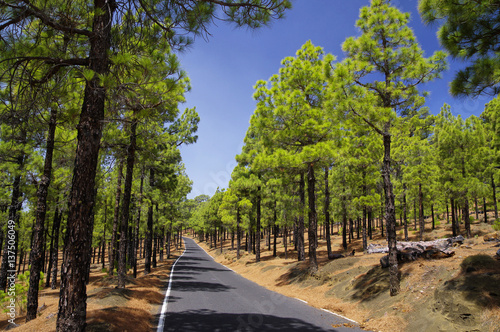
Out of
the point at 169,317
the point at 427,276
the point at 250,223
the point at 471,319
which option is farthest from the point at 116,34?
A: the point at 250,223

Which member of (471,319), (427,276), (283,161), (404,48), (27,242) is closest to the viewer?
(471,319)

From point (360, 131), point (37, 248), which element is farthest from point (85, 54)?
point (360, 131)

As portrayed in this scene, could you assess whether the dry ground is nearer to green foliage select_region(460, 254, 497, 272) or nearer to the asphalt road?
green foliage select_region(460, 254, 497, 272)

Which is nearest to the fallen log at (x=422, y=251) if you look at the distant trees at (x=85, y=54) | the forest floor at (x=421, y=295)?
the forest floor at (x=421, y=295)

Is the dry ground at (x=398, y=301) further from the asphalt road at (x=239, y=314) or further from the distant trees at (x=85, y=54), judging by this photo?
the distant trees at (x=85, y=54)

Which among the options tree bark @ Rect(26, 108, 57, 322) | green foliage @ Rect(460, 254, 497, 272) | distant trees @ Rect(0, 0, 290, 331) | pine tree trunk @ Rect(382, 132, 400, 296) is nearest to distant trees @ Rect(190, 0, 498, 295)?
pine tree trunk @ Rect(382, 132, 400, 296)

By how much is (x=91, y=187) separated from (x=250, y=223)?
27.3 m

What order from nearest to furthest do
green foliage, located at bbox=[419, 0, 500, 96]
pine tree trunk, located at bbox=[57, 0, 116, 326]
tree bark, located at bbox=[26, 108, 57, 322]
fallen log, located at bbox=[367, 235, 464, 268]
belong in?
pine tree trunk, located at bbox=[57, 0, 116, 326]
green foliage, located at bbox=[419, 0, 500, 96]
tree bark, located at bbox=[26, 108, 57, 322]
fallen log, located at bbox=[367, 235, 464, 268]

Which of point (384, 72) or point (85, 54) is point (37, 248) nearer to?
point (85, 54)

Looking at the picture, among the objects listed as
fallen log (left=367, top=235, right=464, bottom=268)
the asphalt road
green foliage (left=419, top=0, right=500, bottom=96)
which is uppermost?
green foliage (left=419, top=0, right=500, bottom=96)

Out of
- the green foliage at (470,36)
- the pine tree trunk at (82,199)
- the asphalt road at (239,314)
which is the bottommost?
the asphalt road at (239,314)

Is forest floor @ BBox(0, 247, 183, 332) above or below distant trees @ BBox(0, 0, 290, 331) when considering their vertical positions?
below

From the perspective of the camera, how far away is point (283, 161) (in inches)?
568

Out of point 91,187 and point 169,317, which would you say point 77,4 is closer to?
point 91,187
